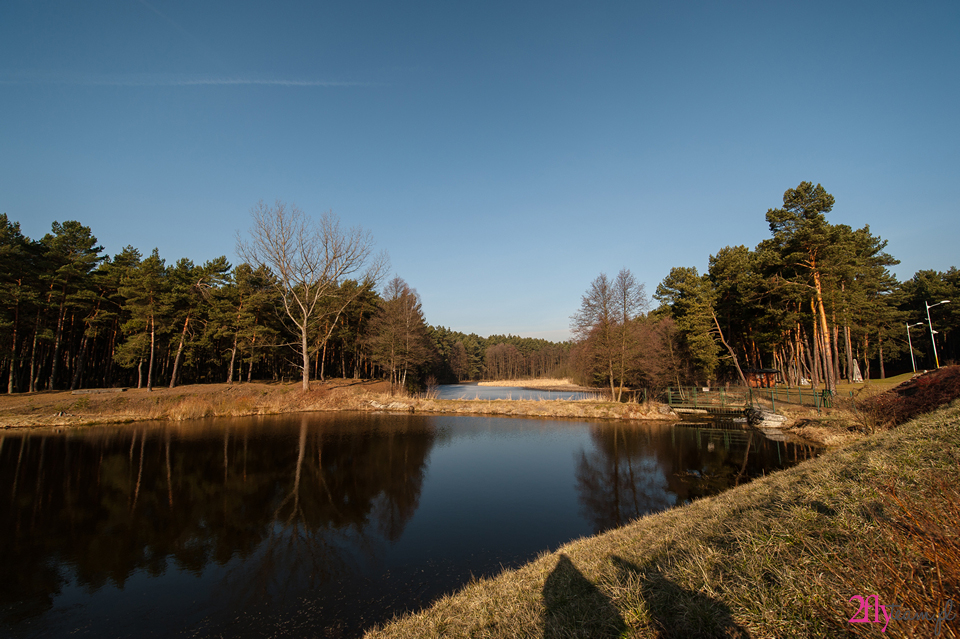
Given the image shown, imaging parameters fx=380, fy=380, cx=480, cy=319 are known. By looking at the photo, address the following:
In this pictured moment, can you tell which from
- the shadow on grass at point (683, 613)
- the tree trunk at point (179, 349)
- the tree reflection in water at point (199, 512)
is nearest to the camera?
the shadow on grass at point (683, 613)

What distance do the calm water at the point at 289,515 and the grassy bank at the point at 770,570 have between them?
6.48 ft

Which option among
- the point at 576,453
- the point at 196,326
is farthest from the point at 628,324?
the point at 196,326

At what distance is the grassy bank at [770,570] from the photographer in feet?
8.25

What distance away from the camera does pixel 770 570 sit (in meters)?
3.46

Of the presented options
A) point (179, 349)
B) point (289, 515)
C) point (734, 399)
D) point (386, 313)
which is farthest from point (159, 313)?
point (734, 399)

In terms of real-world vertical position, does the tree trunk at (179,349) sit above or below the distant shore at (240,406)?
above

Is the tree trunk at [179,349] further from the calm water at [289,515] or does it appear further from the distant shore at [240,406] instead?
the calm water at [289,515]

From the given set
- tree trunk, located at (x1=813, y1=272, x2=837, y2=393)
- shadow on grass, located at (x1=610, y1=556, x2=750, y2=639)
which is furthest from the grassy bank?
tree trunk, located at (x1=813, y1=272, x2=837, y2=393)

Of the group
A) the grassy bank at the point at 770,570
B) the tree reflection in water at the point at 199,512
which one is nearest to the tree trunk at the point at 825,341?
the grassy bank at the point at 770,570

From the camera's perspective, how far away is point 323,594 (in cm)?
594

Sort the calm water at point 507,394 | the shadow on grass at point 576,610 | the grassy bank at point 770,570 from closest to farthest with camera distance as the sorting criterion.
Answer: the grassy bank at point 770,570
the shadow on grass at point 576,610
the calm water at point 507,394

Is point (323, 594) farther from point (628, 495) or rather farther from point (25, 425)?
point (25, 425)

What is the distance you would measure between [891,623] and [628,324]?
2877 cm

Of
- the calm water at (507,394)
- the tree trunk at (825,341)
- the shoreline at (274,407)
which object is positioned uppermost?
the tree trunk at (825,341)
